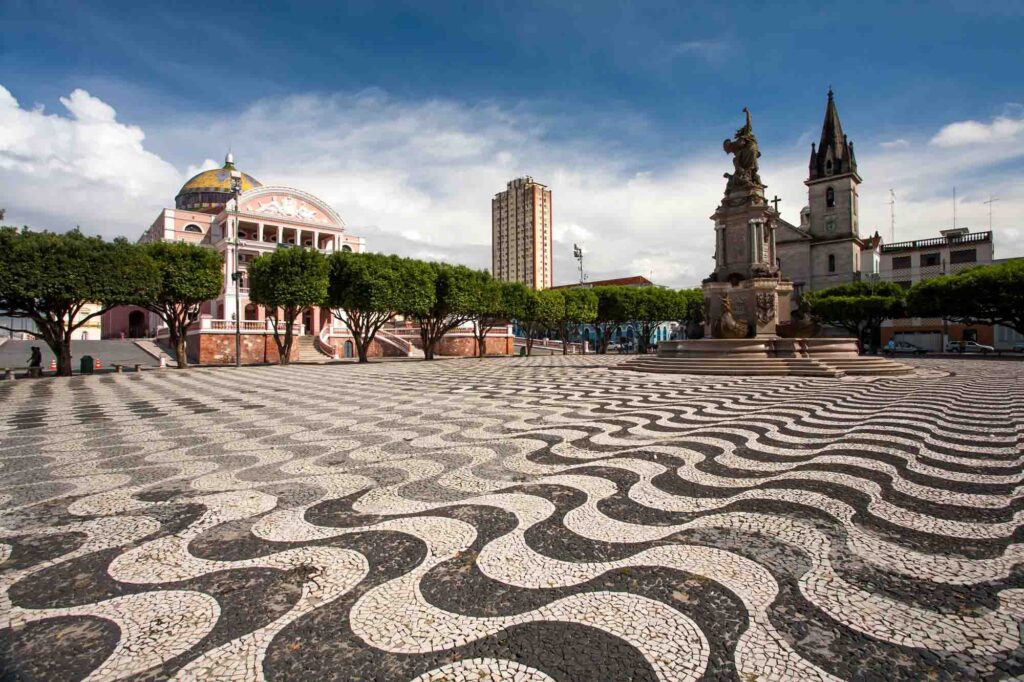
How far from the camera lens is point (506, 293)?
129ft

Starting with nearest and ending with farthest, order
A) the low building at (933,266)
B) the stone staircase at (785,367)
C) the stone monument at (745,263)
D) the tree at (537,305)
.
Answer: the stone staircase at (785,367) < the stone monument at (745,263) < the tree at (537,305) < the low building at (933,266)

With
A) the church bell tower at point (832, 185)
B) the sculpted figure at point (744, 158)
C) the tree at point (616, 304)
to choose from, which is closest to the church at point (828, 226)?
the church bell tower at point (832, 185)

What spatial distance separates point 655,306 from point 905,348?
23991 millimetres

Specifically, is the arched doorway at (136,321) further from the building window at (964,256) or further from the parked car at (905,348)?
the building window at (964,256)

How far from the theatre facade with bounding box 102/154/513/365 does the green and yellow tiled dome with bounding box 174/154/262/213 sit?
13.0 ft

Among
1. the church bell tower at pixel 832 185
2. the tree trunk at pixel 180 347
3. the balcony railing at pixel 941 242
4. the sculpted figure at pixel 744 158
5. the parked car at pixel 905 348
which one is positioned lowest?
the parked car at pixel 905 348

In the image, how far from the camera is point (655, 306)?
46.0m

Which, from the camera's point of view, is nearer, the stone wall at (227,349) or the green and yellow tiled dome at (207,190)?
the stone wall at (227,349)

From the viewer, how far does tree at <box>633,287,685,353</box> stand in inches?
1795

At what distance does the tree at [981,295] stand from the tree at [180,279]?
155 ft

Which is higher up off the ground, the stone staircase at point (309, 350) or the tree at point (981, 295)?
the tree at point (981, 295)

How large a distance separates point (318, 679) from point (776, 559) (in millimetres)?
2557

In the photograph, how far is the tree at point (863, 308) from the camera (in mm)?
40438

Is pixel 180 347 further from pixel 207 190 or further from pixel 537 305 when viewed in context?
pixel 207 190
